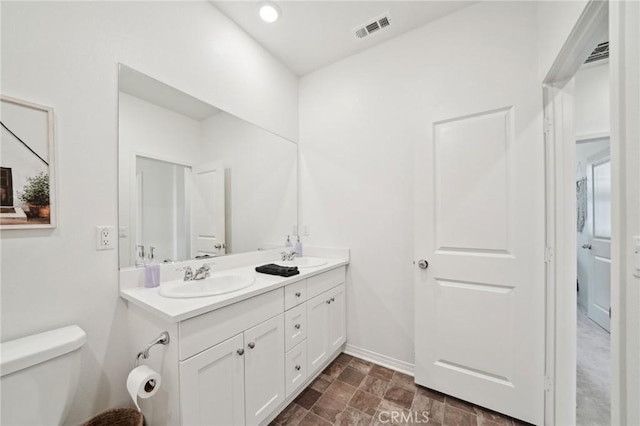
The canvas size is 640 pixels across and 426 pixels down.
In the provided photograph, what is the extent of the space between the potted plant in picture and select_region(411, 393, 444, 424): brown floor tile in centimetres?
230

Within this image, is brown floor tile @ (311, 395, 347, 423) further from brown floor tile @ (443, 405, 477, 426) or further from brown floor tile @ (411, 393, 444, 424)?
brown floor tile @ (443, 405, 477, 426)

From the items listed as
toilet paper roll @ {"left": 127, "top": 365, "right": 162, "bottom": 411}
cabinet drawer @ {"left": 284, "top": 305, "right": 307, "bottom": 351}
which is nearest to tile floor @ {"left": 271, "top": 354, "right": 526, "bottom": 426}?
cabinet drawer @ {"left": 284, "top": 305, "right": 307, "bottom": 351}

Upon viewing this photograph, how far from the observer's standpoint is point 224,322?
47.0 inches

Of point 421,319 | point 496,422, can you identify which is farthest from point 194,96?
point 496,422

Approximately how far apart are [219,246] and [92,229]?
764mm

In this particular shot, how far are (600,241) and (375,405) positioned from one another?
10.4 feet

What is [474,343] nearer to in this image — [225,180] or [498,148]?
[498,148]

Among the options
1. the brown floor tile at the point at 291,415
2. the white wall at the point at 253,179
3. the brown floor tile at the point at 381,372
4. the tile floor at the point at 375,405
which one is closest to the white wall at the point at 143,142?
the white wall at the point at 253,179

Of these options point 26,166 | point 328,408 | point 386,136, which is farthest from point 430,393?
point 26,166

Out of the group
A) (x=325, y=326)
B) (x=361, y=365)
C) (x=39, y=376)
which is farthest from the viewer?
(x=361, y=365)

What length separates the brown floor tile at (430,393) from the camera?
1717 mm

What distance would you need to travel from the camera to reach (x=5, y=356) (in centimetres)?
88

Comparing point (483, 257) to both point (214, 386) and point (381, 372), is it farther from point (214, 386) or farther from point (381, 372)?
point (214, 386)

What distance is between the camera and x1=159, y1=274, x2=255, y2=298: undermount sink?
1.30 meters
